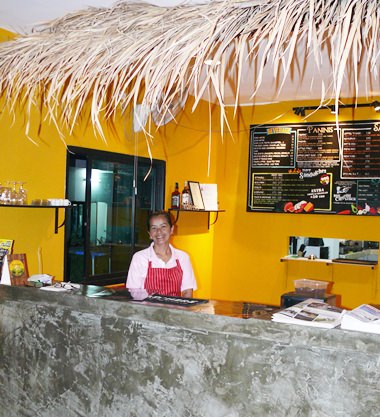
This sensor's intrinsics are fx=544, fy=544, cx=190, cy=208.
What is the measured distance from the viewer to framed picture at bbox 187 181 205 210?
5.84m

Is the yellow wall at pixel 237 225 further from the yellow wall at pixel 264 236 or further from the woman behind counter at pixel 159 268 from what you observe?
the woman behind counter at pixel 159 268

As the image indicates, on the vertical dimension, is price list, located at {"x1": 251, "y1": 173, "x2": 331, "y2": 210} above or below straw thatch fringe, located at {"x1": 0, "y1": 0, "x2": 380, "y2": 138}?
below

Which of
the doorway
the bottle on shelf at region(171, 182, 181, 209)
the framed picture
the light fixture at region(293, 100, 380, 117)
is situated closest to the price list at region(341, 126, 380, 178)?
the light fixture at region(293, 100, 380, 117)

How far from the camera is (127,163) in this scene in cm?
A: 516

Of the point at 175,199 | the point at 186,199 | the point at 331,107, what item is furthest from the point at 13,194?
the point at 331,107

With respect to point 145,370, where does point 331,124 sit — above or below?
above

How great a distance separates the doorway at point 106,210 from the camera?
4.58 m

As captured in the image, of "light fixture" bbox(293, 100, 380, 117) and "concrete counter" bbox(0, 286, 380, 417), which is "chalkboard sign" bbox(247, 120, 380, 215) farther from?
"concrete counter" bbox(0, 286, 380, 417)

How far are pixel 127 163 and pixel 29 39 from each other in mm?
2031

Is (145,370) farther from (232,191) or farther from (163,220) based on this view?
(232,191)

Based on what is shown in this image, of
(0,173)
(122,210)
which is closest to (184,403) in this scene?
(0,173)

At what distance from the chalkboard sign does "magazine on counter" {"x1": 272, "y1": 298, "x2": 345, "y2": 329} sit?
328cm

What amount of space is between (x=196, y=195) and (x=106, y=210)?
129 centimetres

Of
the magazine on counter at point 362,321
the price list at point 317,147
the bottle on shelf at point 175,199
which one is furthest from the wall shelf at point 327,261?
the magazine on counter at point 362,321
